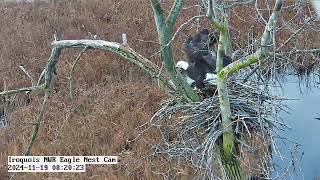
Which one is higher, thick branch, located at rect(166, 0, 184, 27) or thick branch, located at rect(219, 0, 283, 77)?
thick branch, located at rect(166, 0, 184, 27)

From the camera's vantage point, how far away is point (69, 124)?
4.84 m

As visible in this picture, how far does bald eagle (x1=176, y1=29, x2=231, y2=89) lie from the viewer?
2.28 metres

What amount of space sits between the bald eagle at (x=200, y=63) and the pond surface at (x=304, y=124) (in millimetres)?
1520

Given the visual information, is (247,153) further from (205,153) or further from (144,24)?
(144,24)

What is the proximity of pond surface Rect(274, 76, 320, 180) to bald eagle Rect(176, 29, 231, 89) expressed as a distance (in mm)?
1520

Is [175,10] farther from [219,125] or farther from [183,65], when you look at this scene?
[219,125]

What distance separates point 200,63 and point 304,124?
276cm

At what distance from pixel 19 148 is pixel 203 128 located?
2.85 m

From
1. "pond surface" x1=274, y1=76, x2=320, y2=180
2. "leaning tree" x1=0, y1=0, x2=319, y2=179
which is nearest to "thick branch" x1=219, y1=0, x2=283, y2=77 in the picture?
"leaning tree" x1=0, y1=0, x2=319, y2=179

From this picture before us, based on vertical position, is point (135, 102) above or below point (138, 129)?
above

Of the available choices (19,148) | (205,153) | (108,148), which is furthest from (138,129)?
(205,153)

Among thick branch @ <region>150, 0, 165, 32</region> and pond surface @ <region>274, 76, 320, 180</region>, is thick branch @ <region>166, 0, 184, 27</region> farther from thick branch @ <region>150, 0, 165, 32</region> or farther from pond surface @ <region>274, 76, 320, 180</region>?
pond surface @ <region>274, 76, 320, 180</region>

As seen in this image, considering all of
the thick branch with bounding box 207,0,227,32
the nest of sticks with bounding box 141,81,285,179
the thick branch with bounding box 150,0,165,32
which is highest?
the thick branch with bounding box 150,0,165,32

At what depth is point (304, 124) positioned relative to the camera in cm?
477
